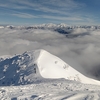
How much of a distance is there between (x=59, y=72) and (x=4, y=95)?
39.6 meters

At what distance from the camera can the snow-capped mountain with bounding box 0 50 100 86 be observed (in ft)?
181

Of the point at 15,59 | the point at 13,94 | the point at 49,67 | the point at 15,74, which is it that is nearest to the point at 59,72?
the point at 49,67

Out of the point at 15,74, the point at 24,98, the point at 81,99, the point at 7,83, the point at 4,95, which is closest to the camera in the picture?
the point at 81,99

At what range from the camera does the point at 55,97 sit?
2080cm

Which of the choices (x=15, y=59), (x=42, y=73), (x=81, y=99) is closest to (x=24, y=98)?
(x=81, y=99)

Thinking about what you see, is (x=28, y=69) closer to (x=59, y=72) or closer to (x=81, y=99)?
(x=59, y=72)

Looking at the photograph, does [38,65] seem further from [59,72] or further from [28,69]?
[59,72]

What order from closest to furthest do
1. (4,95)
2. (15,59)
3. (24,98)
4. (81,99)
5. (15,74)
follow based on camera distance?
(81,99), (24,98), (4,95), (15,74), (15,59)

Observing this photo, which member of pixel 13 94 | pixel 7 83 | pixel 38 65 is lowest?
pixel 7 83

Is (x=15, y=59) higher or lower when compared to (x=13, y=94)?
lower

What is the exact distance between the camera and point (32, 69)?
195ft

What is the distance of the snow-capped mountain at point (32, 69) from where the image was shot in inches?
2167

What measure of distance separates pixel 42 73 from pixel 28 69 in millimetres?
6766

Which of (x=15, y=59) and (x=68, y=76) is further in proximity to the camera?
(x=15, y=59)
